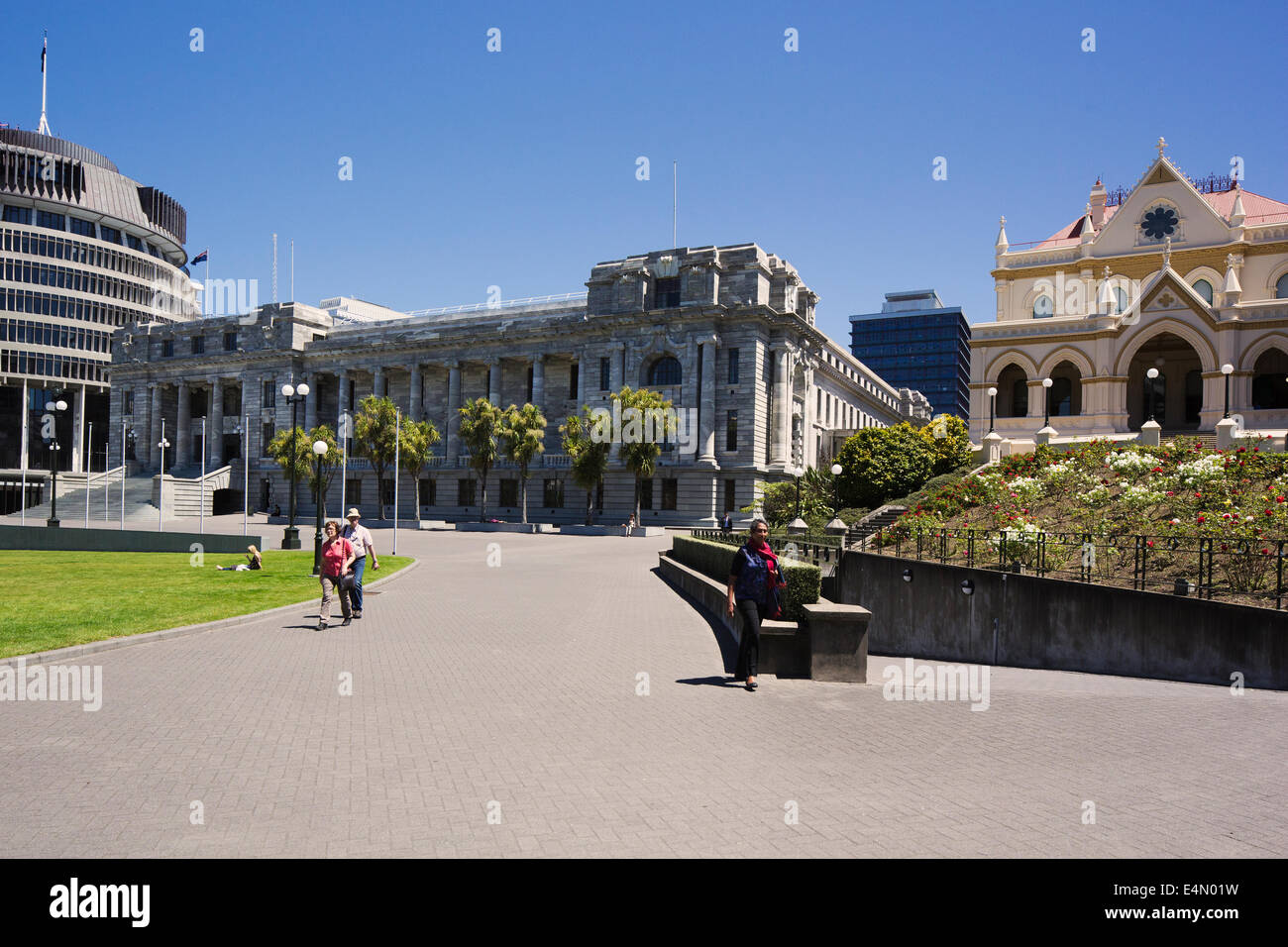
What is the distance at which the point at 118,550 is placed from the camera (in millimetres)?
34688

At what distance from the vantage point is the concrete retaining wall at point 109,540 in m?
32.9

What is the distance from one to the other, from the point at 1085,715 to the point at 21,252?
351ft

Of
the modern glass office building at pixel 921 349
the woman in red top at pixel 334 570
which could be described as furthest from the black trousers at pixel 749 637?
the modern glass office building at pixel 921 349

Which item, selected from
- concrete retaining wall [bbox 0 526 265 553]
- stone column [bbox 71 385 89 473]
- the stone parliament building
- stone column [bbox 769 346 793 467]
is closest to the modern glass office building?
the stone parliament building

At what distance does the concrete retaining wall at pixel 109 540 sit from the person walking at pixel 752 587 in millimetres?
27397

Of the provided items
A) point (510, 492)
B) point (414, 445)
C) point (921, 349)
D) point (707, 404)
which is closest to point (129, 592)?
point (414, 445)

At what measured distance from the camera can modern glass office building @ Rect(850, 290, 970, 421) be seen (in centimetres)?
16525

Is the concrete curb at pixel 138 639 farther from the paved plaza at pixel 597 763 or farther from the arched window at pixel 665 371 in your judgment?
the arched window at pixel 665 371

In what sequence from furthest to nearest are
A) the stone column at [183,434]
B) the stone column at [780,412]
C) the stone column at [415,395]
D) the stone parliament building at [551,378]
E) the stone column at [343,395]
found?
the stone column at [183,434] < the stone column at [343,395] < the stone column at [415,395] < the stone column at [780,412] < the stone parliament building at [551,378]

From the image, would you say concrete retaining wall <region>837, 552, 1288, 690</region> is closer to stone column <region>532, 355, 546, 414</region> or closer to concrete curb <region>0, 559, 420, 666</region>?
concrete curb <region>0, 559, 420, 666</region>

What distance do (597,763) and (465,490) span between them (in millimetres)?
65066

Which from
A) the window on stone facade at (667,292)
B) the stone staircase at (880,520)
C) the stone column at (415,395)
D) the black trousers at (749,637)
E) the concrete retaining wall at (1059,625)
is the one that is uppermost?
the window on stone facade at (667,292)

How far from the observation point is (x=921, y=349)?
167875mm

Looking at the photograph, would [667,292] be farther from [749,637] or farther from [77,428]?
[77,428]
